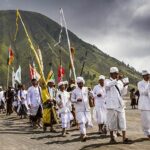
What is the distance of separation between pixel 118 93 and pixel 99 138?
8.45 ft

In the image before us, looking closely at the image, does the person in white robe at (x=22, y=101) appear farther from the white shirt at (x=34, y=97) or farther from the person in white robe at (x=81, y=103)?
the person in white robe at (x=81, y=103)

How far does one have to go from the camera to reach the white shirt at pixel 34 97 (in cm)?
2011

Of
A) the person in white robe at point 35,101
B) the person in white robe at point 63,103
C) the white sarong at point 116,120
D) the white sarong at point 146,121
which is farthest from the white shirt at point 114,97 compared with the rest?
the person in white robe at point 35,101

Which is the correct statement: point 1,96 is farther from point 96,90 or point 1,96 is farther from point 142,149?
point 142,149

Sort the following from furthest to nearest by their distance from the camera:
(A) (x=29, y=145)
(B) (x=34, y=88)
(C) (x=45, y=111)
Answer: (B) (x=34, y=88)
(C) (x=45, y=111)
(A) (x=29, y=145)

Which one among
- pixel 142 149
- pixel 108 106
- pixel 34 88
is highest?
pixel 34 88

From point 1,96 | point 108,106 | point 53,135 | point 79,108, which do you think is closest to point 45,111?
point 53,135

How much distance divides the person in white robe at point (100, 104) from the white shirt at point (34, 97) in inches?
152

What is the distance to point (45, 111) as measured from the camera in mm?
18531

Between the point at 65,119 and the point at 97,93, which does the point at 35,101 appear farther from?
the point at 97,93

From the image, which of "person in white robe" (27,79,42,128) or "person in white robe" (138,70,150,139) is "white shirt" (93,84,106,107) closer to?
"person in white robe" (138,70,150,139)

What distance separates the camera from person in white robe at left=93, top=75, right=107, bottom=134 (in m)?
16.7

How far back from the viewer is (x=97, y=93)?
1675 cm

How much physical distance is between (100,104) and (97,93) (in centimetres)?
47
